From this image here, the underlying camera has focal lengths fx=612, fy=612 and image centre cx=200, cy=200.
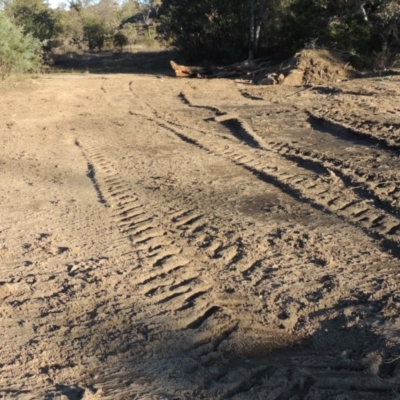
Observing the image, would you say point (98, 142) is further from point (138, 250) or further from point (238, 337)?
point (238, 337)

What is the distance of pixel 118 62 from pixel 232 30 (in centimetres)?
703

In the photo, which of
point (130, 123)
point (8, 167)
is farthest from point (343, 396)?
point (130, 123)

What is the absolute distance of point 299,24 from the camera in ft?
65.6

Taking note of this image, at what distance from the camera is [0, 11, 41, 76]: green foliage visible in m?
19.2

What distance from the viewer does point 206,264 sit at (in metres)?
4.84

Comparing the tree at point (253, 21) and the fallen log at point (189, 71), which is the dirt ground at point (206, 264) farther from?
the tree at point (253, 21)

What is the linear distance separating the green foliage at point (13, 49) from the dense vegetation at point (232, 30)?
0.03 m

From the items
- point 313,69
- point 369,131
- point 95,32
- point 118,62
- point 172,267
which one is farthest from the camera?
point 95,32

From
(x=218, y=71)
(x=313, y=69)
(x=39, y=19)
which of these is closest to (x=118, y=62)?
(x=39, y=19)

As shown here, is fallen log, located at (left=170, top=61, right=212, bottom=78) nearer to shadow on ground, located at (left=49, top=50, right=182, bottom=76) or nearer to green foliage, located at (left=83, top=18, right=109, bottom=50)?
shadow on ground, located at (left=49, top=50, right=182, bottom=76)

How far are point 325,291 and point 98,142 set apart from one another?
6533mm

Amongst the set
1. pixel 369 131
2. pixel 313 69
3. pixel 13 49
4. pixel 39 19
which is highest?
pixel 39 19

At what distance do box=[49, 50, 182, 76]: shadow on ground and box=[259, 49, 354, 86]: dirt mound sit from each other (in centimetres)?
611

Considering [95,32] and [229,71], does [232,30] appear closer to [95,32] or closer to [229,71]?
[229,71]
